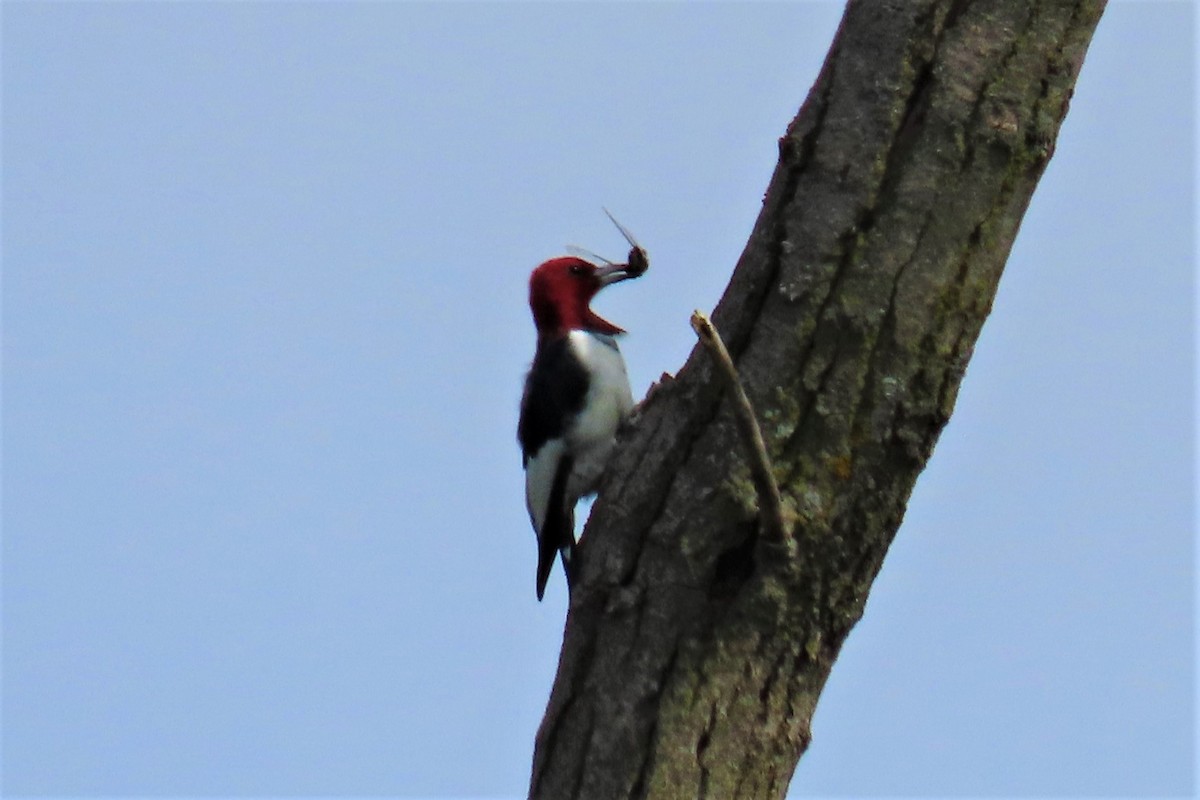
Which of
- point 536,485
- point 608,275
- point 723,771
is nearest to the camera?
point 723,771

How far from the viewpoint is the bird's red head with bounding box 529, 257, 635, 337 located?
6.04m

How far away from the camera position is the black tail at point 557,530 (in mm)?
5336

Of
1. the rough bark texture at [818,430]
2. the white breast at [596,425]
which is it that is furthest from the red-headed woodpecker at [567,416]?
the rough bark texture at [818,430]

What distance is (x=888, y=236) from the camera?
3.14m

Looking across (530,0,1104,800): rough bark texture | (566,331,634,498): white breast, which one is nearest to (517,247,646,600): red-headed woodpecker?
(566,331,634,498): white breast

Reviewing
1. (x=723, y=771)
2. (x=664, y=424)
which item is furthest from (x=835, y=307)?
(x=723, y=771)

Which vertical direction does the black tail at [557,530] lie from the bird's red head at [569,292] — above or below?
below

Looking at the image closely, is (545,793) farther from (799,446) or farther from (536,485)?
(536,485)

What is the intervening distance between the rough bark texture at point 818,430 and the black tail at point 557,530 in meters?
2.09

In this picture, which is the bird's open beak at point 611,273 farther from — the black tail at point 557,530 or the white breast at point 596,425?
the black tail at point 557,530

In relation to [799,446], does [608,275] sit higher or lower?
higher

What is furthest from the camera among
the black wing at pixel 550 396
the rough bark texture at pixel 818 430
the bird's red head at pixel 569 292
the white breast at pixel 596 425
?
the bird's red head at pixel 569 292

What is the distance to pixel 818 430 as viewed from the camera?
122 inches

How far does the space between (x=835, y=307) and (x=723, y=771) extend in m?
1.06
